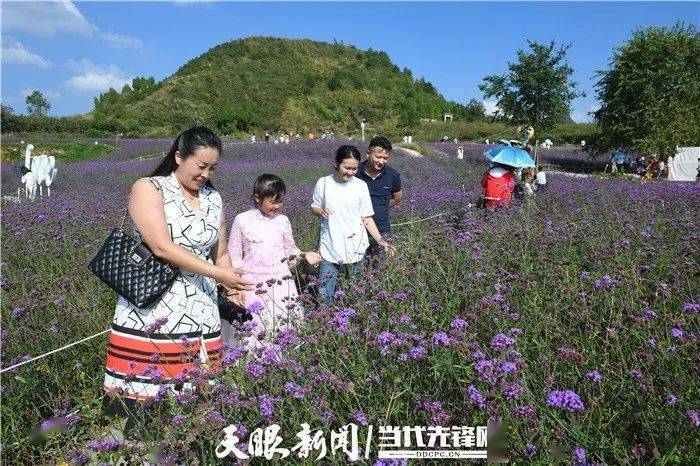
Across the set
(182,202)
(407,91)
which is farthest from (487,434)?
(407,91)

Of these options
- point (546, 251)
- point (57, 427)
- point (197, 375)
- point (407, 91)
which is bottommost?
point (57, 427)

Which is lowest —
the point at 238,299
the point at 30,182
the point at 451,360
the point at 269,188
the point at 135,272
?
the point at 30,182

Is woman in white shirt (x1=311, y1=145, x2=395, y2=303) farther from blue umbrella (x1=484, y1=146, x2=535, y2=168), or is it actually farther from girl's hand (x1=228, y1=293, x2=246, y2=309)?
blue umbrella (x1=484, y1=146, x2=535, y2=168)

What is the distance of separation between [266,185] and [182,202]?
0.95 metres

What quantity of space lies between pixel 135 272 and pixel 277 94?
5871 cm

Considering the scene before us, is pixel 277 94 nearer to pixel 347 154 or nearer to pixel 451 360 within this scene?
pixel 347 154

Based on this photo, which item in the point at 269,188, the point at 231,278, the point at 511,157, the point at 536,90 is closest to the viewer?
the point at 231,278

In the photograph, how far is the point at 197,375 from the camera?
1.73 metres

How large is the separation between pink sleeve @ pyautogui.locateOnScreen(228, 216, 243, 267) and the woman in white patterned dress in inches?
34.2

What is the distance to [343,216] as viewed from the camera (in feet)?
11.7

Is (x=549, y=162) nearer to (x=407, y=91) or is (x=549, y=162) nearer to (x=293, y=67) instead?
→ (x=407, y=91)

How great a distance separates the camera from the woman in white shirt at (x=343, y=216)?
11.5ft

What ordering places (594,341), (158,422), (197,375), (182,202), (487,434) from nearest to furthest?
(487,434) → (158,422) → (197,375) → (594,341) → (182,202)

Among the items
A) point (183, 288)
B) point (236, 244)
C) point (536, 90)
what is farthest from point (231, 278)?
point (536, 90)
